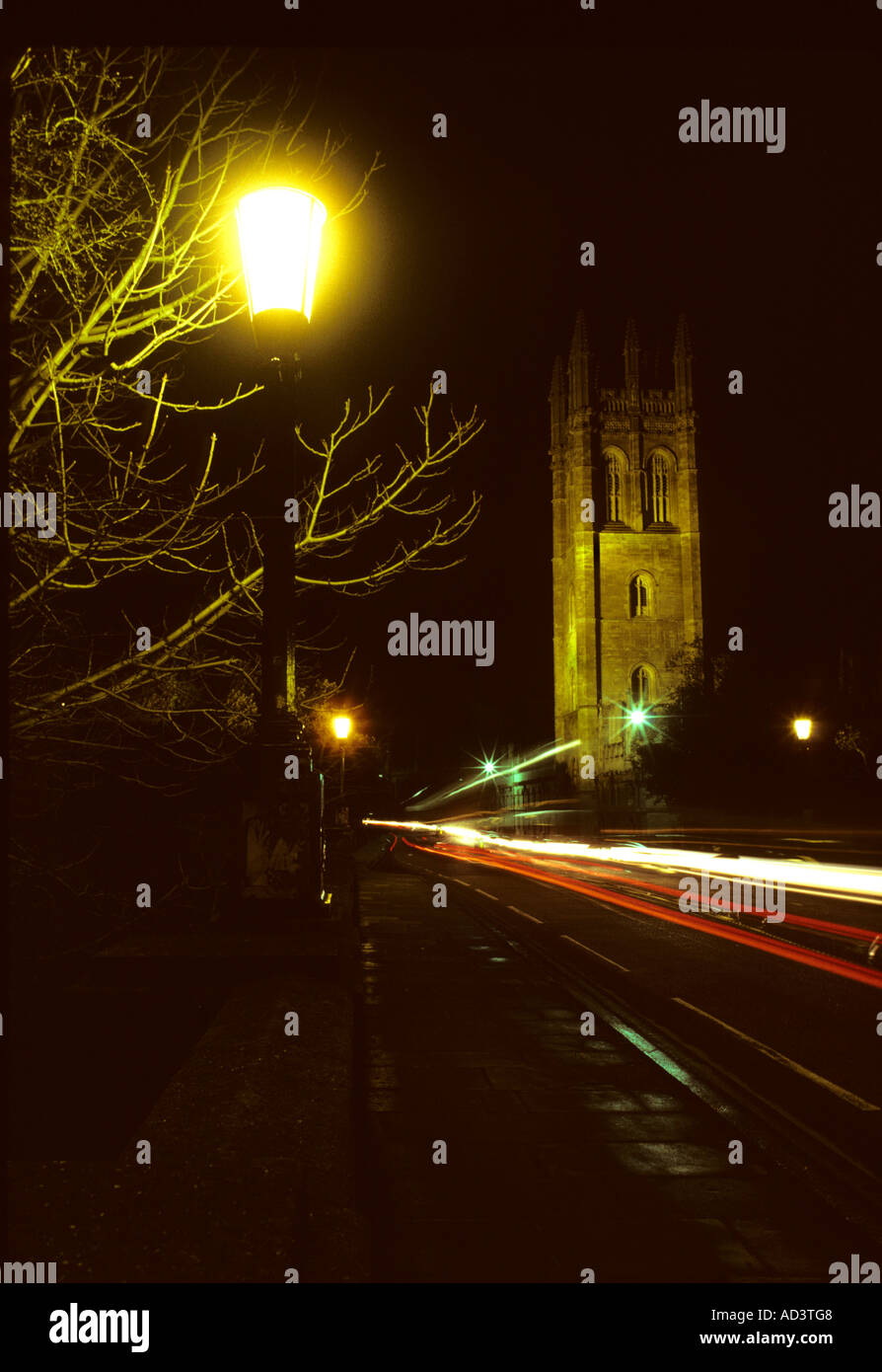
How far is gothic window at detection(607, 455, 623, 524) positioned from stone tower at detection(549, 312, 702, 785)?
0.09 m

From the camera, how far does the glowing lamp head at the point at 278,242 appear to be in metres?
5.36

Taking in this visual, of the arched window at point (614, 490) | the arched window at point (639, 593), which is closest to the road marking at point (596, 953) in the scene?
the arched window at point (639, 593)

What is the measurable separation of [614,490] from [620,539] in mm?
4379

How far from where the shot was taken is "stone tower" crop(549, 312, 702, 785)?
83.4m

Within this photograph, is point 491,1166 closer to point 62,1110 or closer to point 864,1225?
point 864,1225

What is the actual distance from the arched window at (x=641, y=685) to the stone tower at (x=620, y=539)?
3.1 inches

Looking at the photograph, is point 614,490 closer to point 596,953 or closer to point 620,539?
point 620,539

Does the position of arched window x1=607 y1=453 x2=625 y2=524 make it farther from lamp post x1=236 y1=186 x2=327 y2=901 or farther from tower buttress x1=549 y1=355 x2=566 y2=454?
lamp post x1=236 y1=186 x2=327 y2=901

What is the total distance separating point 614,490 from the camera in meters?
86.6

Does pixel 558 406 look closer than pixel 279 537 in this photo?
No

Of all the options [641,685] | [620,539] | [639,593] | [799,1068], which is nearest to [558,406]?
[620,539]

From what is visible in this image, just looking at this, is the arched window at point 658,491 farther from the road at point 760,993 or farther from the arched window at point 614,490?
the road at point 760,993

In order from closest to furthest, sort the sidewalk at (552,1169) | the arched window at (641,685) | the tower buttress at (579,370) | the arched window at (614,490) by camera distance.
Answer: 1. the sidewalk at (552,1169)
2. the arched window at (641,685)
3. the tower buttress at (579,370)
4. the arched window at (614,490)
